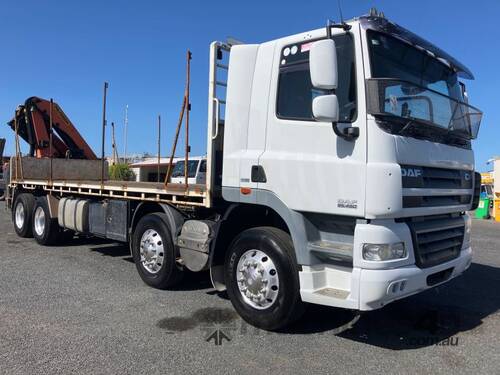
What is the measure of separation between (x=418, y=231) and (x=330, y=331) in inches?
55.6

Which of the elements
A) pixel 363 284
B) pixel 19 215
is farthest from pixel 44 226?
pixel 363 284

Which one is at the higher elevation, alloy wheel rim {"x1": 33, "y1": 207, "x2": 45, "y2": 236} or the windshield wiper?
the windshield wiper

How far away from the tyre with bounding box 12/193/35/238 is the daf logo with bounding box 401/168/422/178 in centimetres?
881

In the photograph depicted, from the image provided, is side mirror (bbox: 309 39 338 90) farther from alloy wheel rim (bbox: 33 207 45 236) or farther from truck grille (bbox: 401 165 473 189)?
alloy wheel rim (bbox: 33 207 45 236)

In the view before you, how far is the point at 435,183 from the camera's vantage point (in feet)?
15.1

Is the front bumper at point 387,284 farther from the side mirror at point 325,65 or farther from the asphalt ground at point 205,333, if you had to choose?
the side mirror at point 325,65

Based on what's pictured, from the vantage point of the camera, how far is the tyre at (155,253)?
6.11m

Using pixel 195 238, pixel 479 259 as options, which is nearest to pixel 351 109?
pixel 195 238

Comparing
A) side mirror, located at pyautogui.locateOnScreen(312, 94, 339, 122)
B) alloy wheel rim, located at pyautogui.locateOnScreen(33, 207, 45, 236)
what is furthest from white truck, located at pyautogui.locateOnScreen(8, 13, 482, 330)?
alloy wheel rim, located at pyautogui.locateOnScreen(33, 207, 45, 236)

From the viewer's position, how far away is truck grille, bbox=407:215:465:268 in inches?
170

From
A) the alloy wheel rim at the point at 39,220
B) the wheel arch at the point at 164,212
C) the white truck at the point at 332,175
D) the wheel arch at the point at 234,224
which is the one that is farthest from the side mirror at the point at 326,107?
the alloy wheel rim at the point at 39,220

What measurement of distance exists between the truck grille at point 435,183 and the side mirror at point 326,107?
0.79 m

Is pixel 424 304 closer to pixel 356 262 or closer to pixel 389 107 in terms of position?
pixel 356 262

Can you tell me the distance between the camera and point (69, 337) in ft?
14.8
